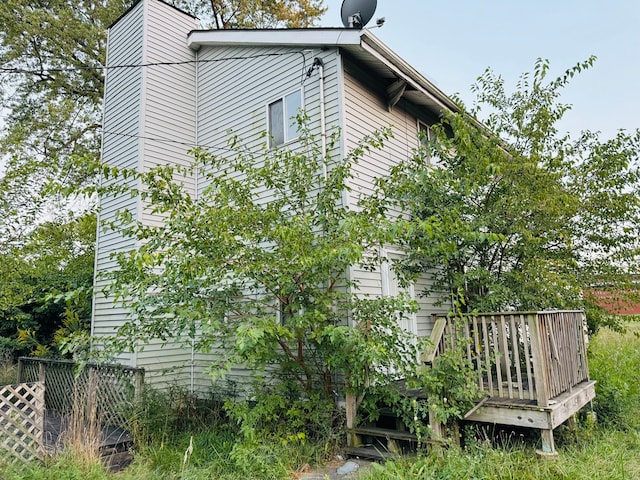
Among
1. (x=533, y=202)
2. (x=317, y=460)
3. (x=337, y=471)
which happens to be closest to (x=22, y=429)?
(x=317, y=460)

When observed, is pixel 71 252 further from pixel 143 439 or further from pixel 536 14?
pixel 536 14

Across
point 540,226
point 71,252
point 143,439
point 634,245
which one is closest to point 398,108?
point 540,226

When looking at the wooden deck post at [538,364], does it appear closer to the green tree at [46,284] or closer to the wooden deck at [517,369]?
the wooden deck at [517,369]

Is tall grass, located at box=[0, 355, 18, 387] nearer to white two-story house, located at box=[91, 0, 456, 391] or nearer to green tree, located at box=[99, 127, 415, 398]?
white two-story house, located at box=[91, 0, 456, 391]

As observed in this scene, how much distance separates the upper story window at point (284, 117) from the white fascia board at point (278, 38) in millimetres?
896

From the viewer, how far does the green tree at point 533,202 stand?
21.6 ft

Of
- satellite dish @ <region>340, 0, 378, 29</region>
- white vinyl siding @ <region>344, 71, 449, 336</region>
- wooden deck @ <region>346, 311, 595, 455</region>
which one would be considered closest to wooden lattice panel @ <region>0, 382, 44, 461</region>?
wooden deck @ <region>346, 311, 595, 455</region>

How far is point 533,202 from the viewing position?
21.4 ft

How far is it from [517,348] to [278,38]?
21.4 feet

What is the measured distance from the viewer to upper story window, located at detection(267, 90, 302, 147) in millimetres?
7676

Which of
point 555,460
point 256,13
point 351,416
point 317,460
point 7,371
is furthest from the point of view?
point 256,13

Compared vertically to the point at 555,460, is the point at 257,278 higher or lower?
higher

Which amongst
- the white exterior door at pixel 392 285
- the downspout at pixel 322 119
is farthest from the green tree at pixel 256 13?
the white exterior door at pixel 392 285

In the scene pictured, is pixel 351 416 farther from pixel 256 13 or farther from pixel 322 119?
pixel 256 13
